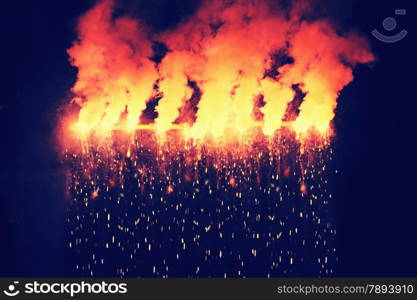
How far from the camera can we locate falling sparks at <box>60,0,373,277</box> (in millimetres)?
4316

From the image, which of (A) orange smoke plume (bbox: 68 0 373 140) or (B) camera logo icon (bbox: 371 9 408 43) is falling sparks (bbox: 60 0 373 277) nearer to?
(A) orange smoke plume (bbox: 68 0 373 140)

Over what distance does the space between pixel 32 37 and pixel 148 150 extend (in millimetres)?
1159

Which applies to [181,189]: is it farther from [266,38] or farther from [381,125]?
[381,125]

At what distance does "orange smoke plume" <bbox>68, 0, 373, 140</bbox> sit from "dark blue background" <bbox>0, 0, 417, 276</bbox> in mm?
128

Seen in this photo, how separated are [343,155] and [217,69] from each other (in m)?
1.13

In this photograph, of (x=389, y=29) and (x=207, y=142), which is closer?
(x=389, y=29)

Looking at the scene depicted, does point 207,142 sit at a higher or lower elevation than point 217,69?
lower

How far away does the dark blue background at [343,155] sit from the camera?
14.1 ft

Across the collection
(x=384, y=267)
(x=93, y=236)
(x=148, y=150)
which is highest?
(x=148, y=150)

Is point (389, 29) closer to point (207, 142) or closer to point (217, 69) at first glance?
point (217, 69)

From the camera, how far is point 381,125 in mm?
4457

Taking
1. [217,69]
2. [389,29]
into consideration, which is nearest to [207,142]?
[217,69]

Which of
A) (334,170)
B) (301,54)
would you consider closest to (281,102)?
(301,54)

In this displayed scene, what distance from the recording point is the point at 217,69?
14.3ft
